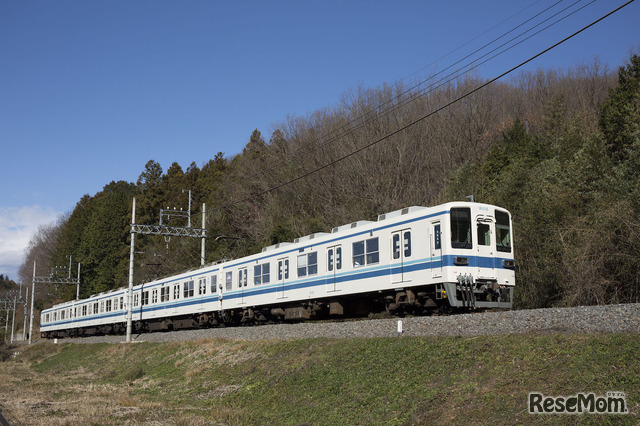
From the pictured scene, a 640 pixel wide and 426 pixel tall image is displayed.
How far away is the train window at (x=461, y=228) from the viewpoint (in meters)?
15.6

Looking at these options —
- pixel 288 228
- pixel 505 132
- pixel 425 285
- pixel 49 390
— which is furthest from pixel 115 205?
→ pixel 425 285

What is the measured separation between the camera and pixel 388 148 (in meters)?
39.4

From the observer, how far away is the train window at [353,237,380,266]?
17812 mm

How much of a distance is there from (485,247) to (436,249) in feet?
4.83

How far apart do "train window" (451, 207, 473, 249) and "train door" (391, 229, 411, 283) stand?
1.44 metres

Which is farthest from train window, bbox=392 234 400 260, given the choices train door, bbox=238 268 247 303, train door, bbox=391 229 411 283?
train door, bbox=238 268 247 303

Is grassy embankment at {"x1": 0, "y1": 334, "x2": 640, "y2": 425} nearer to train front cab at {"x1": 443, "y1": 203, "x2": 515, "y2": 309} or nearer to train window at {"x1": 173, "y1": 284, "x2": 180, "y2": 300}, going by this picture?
train front cab at {"x1": 443, "y1": 203, "x2": 515, "y2": 309}

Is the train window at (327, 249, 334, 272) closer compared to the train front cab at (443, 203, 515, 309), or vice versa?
the train front cab at (443, 203, 515, 309)

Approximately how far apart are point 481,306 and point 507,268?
1.64 meters

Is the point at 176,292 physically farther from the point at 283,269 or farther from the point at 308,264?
the point at 308,264

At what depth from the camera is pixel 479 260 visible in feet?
51.9

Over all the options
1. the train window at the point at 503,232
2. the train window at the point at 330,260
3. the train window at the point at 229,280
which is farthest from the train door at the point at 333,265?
the train window at the point at 229,280

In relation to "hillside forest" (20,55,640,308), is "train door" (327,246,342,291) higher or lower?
lower

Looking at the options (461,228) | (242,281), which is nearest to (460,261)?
(461,228)
